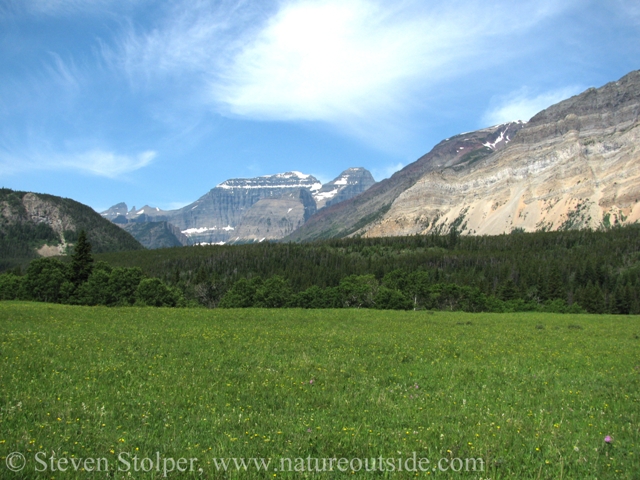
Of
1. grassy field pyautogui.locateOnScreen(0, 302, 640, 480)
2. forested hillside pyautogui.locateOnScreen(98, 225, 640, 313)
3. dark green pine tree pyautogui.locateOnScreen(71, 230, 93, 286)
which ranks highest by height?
dark green pine tree pyautogui.locateOnScreen(71, 230, 93, 286)

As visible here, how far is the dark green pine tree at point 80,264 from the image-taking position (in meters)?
67.4

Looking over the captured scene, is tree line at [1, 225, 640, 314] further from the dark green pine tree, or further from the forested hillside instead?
the dark green pine tree

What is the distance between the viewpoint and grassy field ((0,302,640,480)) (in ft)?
26.7

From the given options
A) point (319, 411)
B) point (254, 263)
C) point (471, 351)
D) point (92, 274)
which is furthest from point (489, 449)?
point (254, 263)

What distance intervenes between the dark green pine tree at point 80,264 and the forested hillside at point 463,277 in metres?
31.7

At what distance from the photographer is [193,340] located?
858 inches

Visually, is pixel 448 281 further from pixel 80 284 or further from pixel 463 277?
pixel 80 284

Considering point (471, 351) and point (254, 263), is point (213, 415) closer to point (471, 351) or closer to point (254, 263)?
point (471, 351)

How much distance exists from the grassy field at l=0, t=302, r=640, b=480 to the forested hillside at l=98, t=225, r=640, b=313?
70503 millimetres

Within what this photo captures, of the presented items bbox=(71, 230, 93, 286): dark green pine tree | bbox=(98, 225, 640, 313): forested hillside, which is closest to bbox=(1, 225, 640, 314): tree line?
bbox=(98, 225, 640, 313): forested hillside

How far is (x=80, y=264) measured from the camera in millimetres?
68125

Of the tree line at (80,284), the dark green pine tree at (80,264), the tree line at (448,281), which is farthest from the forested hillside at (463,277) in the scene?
the dark green pine tree at (80,264)

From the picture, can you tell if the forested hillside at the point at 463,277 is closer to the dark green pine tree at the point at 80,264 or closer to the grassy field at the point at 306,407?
the dark green pine tree at the point at 80,264

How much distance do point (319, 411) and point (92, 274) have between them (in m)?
67.2
